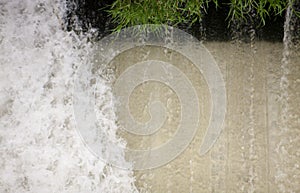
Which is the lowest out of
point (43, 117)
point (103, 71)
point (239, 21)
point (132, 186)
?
point (132, 186)

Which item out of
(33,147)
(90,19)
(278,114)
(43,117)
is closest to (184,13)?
(90,19)

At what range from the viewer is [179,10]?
6.38ft

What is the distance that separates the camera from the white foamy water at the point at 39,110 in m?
1.93

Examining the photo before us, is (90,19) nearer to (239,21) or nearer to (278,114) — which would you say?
(239,21)

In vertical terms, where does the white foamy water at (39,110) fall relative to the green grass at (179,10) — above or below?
below

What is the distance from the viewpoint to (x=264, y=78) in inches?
79.5

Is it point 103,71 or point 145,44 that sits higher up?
point 145,44

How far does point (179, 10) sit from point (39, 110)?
779mm

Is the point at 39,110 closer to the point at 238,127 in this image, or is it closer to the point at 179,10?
the point at 179,10

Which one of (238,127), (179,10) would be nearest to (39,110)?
(179,10)

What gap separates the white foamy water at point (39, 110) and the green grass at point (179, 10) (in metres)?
0.27

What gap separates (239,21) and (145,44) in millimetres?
454

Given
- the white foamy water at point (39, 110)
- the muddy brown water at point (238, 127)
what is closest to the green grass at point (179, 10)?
the muddy brown water at point (238, 127)

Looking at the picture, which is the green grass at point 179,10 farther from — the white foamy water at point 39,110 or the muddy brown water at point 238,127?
the white foamy water at point 39,110
